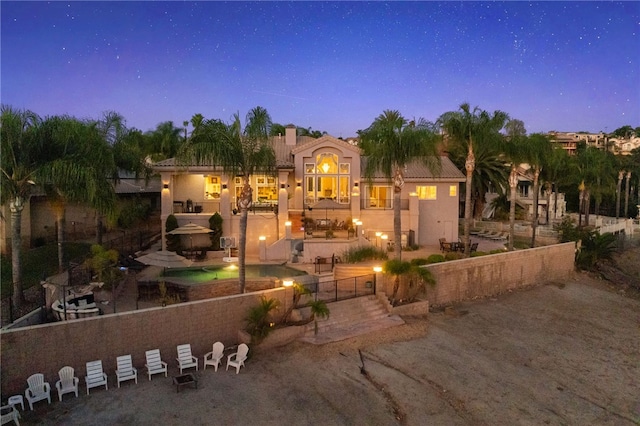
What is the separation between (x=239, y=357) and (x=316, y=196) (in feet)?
56.7

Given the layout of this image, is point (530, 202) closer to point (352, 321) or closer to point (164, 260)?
point (352, 321)

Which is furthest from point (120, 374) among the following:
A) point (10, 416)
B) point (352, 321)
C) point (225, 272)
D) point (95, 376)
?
point (225, 272)

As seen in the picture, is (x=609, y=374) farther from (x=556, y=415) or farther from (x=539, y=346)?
(x=556, y=415)

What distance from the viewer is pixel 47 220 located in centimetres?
2744

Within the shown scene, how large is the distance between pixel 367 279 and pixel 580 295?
13996 mm

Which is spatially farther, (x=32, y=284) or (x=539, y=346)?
(x=32, y=284)

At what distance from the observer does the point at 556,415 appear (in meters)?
12.6

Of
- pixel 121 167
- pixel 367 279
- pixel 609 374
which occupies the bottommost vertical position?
pixel 609 374

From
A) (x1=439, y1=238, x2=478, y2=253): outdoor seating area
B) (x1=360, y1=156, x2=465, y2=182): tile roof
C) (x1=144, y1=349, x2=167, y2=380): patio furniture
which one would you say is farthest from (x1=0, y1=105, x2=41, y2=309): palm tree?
(x1=439, y1=238, x2=478, y2=253): outdoor seating area

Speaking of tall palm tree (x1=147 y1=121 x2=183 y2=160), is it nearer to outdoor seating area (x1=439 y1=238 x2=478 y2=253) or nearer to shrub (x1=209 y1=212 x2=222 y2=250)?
shrub (x1=209 y1=212 x2=222 y2=250)

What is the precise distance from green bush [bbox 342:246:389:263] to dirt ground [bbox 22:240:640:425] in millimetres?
5114

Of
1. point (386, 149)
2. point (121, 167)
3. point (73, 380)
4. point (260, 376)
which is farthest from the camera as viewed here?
point (121, 167)

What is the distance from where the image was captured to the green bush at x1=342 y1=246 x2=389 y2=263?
23.6 meters

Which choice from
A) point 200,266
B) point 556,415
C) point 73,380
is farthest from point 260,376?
point 200,266
